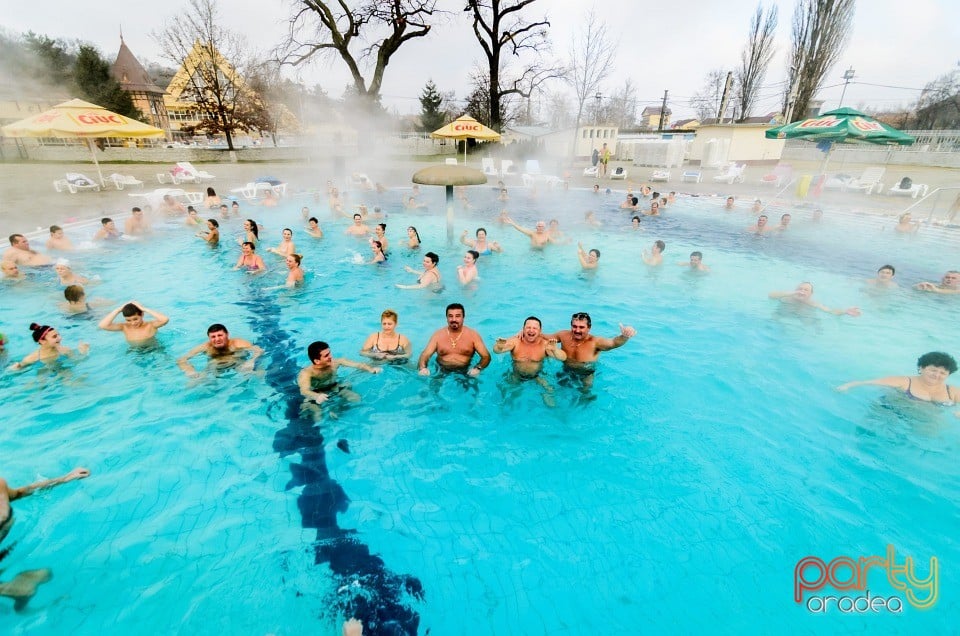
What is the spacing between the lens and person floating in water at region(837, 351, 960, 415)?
4.20 metres

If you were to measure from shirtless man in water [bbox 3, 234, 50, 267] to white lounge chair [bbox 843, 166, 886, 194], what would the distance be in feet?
80.7

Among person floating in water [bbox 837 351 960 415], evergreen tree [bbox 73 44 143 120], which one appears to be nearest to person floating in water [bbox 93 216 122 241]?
person floating in water [bbox 837 351 960 415]

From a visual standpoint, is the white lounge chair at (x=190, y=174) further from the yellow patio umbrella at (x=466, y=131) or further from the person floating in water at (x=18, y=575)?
the person floating in water at (x=18, y=575)

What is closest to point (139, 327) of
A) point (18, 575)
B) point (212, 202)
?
point (18, 575)

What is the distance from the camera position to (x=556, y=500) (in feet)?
11.8

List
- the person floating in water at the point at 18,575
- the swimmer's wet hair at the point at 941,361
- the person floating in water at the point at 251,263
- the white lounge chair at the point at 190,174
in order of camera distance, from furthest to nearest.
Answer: the white lounge chair at the point at 190,174, the person floating in water at the point at 251,263, the swimmer's wet hair at the point at 941,361, the person floating in water at the point at 18,575

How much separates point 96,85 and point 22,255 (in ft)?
101

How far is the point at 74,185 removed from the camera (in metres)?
13.9

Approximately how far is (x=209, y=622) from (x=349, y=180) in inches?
717

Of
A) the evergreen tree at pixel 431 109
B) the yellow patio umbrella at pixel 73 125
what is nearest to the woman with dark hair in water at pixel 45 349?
the yellow patio umbrella at pixel 73 125

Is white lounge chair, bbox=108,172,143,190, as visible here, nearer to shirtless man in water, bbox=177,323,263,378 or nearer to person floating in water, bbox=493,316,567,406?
shirtless man in water, bbox=177,323,263,378

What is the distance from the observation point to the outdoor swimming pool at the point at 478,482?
282cm

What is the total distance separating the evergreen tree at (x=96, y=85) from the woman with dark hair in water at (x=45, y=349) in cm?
3226

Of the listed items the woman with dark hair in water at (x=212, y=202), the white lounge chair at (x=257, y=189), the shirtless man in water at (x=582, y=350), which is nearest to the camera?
the shirtless man in water at (x=582, y=350)
